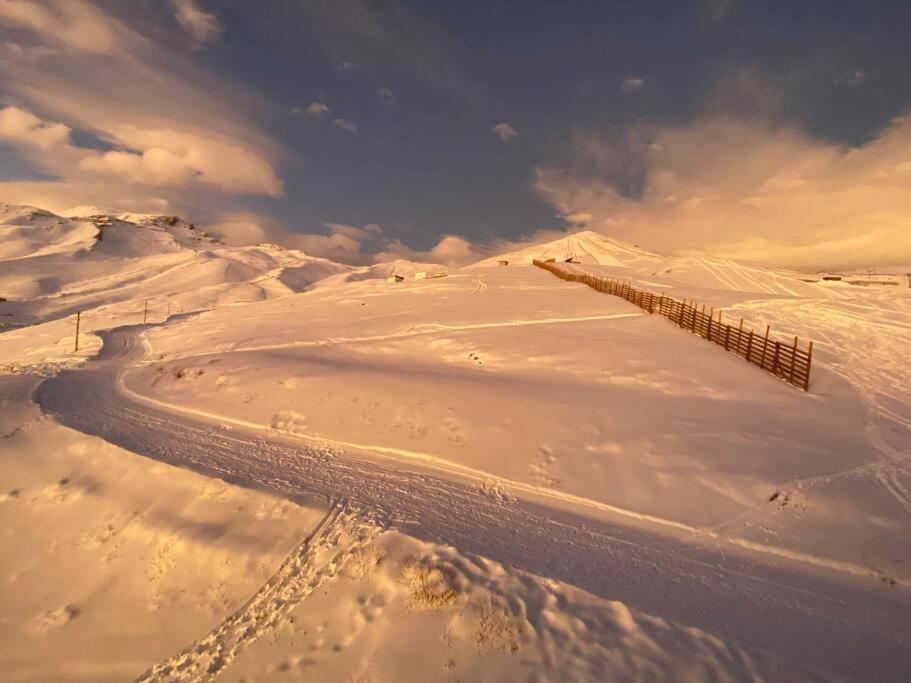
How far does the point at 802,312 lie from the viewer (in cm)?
3238

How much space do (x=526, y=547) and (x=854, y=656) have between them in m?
4.24

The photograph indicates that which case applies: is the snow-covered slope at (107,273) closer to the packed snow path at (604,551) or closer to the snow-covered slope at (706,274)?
the packed snow path at (604,551)

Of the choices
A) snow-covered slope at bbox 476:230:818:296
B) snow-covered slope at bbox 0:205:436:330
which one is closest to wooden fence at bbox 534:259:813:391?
snow-covered slope at bbox 476:230:818:296

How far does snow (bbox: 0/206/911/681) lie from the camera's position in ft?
17.3

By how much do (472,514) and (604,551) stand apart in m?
2.44

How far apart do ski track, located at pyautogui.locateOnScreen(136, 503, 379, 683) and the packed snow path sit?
0.80 meters

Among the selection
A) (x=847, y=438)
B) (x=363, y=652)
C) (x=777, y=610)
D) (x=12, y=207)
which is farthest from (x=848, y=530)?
(x=12, y=207)

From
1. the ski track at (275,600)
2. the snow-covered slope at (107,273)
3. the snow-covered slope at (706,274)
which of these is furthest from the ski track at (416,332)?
the snow-covered slope at (107,273)

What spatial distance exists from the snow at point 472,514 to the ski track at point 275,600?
0.11 feet

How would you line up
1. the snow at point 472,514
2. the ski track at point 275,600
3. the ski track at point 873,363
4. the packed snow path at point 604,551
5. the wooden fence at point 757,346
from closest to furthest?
the ski track at point 275,600, the snow at point 472,514, the packed snow path at point 604,551, the ski track at point 873,363, the wooden fence at point 757,346

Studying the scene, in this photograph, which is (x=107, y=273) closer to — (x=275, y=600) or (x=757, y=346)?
(x=275, y=600)

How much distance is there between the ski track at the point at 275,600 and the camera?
16.9 ft

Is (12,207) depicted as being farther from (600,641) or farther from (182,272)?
(600,641)

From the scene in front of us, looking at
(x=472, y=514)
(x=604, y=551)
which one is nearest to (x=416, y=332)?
(x=472, y=514)
